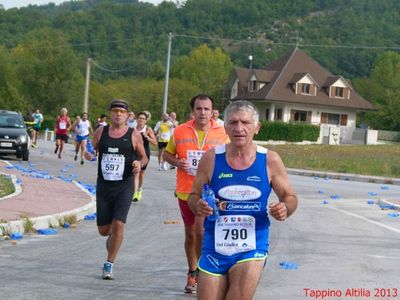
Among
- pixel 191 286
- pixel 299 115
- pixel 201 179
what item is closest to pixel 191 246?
pixel 191 286

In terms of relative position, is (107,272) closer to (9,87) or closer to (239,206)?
(239,206)

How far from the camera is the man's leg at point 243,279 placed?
5324 mm

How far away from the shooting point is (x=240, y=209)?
550 centimetres

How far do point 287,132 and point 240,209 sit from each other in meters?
63.4

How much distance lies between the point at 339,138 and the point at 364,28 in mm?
79064

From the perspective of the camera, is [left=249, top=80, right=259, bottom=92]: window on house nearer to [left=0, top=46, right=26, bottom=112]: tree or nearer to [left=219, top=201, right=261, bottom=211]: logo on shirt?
[left=0, top=46, right=26, bottom=112]: tree

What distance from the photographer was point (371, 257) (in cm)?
1070

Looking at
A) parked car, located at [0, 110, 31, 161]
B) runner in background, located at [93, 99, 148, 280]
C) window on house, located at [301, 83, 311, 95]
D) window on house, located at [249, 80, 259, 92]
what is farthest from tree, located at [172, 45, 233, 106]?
runner in background, located at [93, 99, 148, 280]

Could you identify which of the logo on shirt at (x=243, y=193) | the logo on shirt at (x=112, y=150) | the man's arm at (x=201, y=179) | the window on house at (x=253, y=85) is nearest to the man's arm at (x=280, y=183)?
the logo on shirt at (x=243, y=193)

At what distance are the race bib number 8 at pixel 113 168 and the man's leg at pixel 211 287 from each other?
12.2ft

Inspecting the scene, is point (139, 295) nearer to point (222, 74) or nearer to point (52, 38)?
point (52, 38)

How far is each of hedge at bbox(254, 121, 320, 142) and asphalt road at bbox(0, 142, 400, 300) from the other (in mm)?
52002

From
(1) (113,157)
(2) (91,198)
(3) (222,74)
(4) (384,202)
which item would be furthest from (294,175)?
(3) (222,74)

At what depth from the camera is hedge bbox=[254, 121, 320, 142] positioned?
68.5 m
